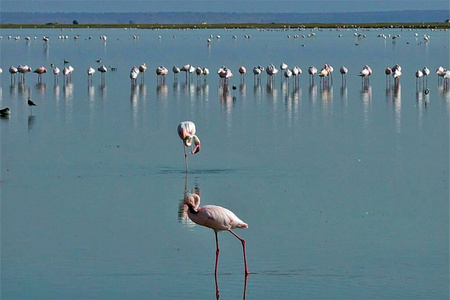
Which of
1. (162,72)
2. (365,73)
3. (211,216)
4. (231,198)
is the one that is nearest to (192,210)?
(211,216)

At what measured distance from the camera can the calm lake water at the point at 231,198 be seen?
33.0 ft

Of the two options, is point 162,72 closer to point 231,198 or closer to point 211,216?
point 231,198

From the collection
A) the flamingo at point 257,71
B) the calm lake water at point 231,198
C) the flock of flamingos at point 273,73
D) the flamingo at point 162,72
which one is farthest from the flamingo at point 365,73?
the calm lake water at point 231,198

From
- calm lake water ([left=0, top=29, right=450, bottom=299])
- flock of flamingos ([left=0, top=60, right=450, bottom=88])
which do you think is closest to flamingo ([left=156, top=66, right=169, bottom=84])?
flock of flamingos ([left=0, top=60, right=450, bottom=88])

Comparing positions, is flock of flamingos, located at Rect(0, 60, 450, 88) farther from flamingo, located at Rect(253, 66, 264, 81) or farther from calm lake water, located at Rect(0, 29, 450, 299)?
calm lake water, located at Rect(0, 29, 450, 299)

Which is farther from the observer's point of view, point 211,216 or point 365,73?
point 365,73

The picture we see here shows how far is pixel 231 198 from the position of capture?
13992mm

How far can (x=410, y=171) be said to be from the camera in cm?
1608

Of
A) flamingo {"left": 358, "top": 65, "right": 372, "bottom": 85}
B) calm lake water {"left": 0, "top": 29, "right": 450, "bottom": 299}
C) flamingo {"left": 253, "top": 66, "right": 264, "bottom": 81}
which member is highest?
flamingo {"left": 253, "top": 66, "right": 264, "bottom": 81}

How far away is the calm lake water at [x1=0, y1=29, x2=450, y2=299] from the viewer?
10055 millimetres

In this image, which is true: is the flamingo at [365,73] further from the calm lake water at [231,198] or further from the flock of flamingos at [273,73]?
the calm lake water at [231,198]

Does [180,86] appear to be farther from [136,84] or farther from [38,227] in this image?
[38,227]

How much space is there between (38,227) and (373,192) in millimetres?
4741

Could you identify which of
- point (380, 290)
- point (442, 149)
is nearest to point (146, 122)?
point (442, 149)
